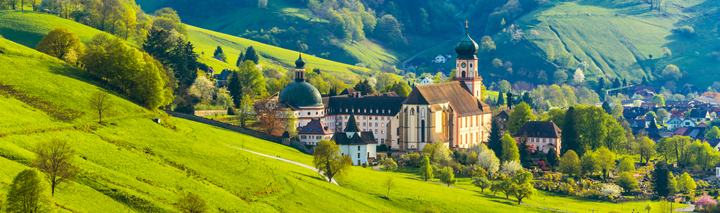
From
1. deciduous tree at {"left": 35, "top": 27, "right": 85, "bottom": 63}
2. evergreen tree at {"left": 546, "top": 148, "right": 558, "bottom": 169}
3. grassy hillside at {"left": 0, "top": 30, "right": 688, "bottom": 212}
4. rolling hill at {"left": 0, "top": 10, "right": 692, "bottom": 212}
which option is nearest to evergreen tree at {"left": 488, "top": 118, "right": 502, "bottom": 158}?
evergreen tree at {"left": 546, "top": 148, "right": 558, "bottom": 169}

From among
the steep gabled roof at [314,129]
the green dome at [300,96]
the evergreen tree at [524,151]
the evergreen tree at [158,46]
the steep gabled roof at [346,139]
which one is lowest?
the evergreen tree at [524,151]

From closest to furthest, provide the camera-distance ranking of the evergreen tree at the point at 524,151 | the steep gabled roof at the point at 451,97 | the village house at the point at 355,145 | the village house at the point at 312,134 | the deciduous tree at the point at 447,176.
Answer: the deciduous tree at the point at 447,176 < the village house at the point at 355,145 < the village house at the point at 312,134 < the steep gabled roof at the point at 451,97 < the evergreen tree at the point at 524,151

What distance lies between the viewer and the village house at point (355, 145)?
100125mm

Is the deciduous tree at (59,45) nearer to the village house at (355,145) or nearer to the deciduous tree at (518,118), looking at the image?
the village house at (355,145)

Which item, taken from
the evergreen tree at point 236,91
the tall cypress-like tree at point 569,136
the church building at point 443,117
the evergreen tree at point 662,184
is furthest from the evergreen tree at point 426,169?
the evergreen tree at point 236,91

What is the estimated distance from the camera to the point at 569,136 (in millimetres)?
115188

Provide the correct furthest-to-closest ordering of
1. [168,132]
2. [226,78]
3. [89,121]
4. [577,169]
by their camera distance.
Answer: [226,78] < [577,169] < [168,132] < [89,121]

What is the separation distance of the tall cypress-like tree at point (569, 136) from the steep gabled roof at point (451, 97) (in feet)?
45.1

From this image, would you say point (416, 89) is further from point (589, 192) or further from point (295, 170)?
point (295, 170)

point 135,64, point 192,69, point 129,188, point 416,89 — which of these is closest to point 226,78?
point 192,69

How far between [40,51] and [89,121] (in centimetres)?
3002

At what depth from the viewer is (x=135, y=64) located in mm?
89500

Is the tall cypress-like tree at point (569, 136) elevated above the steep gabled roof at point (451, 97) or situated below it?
below

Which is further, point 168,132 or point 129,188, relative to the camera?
point 168,132
